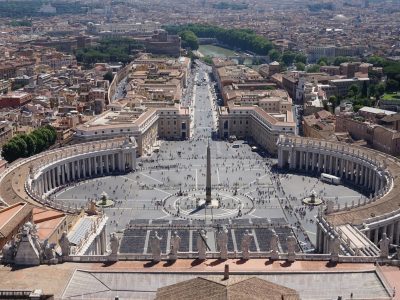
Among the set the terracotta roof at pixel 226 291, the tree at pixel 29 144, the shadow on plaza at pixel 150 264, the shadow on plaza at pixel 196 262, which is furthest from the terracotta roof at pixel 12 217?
the tree at pixel 29 144

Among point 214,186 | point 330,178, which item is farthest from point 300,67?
point 214,186

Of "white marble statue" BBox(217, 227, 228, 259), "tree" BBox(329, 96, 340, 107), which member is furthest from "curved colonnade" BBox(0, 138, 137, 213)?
"tree" BBox(329, 96, 340, 107)

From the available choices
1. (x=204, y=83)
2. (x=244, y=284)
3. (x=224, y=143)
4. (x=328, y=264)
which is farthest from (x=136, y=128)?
(x=204, y=83)

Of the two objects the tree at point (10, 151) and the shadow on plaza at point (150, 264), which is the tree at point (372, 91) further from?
the shadow on plaza at point (150, 264)

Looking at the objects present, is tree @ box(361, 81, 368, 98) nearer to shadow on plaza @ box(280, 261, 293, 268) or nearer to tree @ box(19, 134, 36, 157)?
tree @ box(19, 134, 36, 157)

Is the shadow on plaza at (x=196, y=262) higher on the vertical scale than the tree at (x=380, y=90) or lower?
higher

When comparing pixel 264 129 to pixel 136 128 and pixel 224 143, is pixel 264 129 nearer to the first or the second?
pixel 224 143
